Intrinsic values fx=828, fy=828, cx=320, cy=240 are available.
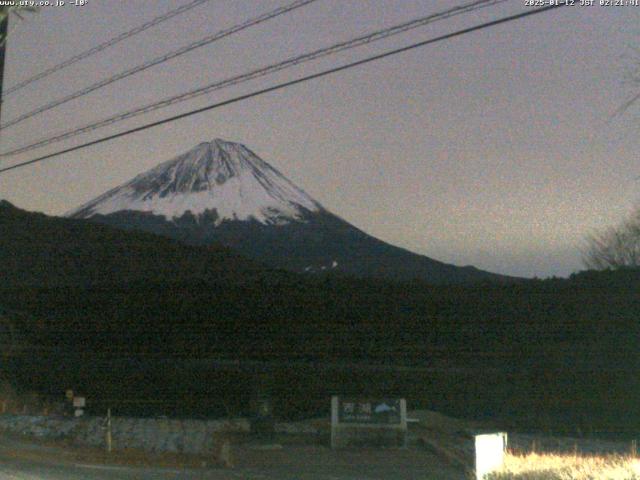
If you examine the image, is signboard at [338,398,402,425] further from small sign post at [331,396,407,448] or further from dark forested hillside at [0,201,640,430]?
dark forested hillside at [0,201,640,430]

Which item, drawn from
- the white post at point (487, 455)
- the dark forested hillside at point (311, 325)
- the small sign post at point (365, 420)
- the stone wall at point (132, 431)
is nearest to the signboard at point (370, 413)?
the small sign post at point (365, 420)

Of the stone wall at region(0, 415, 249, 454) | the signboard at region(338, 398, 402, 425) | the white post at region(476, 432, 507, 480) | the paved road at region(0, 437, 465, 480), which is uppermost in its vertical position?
the signboard at region(338, 398, 402, 425)

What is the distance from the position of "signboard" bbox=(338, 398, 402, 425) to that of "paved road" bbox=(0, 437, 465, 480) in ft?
2.15

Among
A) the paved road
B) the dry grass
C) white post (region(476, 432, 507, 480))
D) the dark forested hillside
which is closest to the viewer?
the dry grass

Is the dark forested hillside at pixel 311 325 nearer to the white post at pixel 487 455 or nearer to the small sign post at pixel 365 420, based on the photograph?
the small sign post at pixel 365 420

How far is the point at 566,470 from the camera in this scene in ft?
32.4

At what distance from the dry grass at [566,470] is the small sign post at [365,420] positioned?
5054 mm

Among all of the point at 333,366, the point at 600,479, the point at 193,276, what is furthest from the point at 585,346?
the point at 600,479

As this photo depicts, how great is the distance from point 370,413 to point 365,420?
0.17 metres

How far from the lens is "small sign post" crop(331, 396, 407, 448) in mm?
16297

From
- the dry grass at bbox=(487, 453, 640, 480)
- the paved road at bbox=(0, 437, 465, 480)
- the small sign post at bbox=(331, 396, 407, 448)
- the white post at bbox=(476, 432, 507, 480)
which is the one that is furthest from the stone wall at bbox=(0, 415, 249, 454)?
the dry grass at bbox=(487, 453, 640, 480)

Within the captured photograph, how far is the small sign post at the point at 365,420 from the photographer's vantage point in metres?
16.3

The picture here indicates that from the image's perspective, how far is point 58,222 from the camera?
153 feet

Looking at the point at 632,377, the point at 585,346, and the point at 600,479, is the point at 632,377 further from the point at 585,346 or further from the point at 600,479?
the point at 600,479
